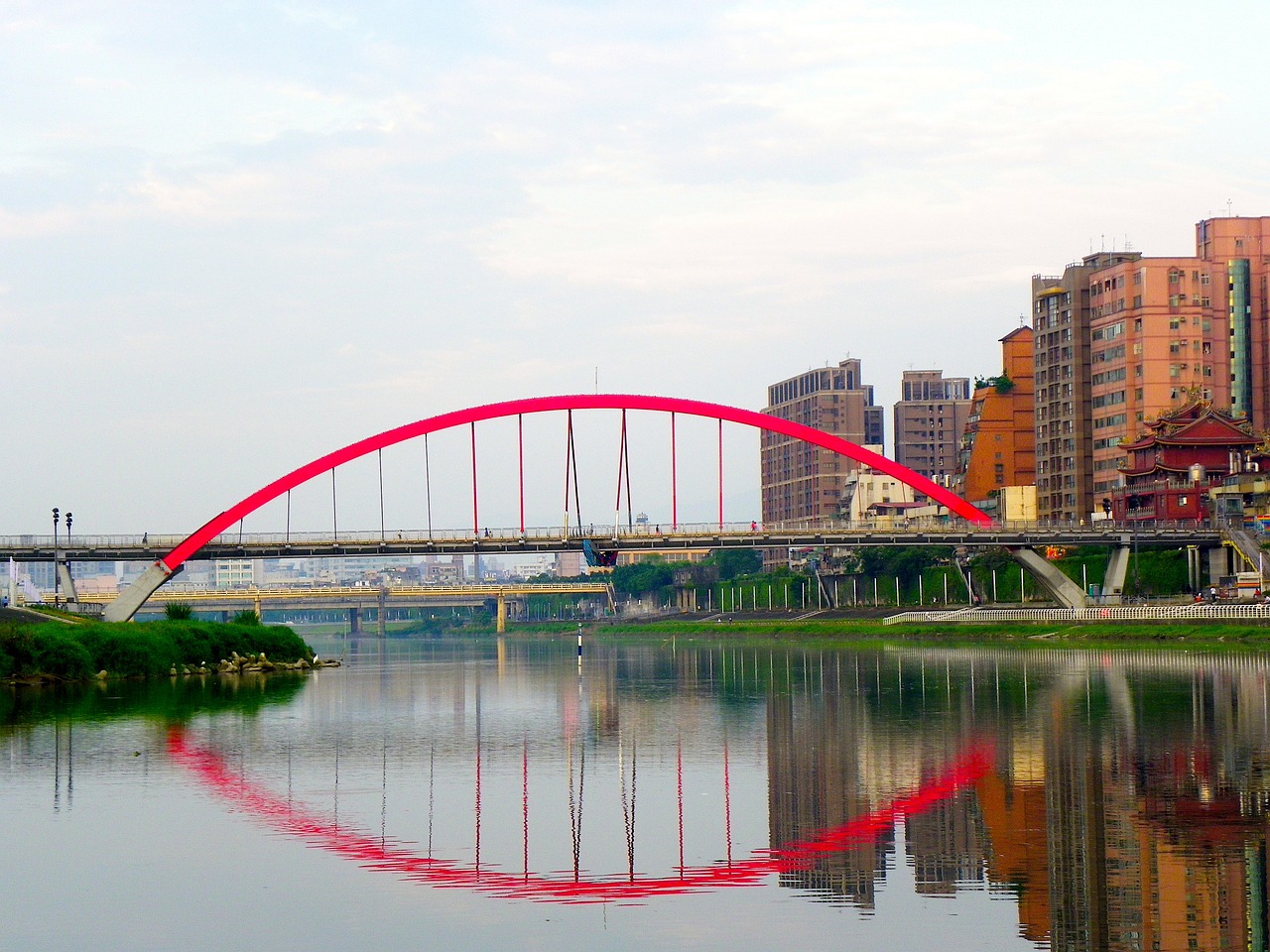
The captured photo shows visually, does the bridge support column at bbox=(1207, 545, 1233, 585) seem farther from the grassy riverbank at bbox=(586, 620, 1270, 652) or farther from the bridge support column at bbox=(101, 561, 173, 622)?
the bridge support column at bbox=(101, 561, 173, 622)

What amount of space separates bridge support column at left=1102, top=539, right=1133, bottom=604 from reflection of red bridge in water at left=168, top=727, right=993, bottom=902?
234 ft

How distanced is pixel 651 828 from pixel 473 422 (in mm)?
69680

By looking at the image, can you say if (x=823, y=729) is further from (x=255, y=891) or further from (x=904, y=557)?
(x=904, y=557)

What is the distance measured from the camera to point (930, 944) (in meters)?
13.6

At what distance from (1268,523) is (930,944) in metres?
81.4

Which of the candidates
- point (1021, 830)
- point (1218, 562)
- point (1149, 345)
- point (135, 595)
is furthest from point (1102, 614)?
point (1021, 830)

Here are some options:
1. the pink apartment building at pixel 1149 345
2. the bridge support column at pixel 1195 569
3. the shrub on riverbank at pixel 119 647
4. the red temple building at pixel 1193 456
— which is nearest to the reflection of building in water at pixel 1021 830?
the shrub on riverbank at pixel 119 647

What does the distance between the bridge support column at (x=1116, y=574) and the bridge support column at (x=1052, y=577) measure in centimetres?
233

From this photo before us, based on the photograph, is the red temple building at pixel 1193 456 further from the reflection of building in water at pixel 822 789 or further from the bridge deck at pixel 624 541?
the reflection of building in water at pixel 822 789

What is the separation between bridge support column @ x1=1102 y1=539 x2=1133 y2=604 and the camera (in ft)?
302

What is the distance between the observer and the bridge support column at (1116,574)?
302 feet

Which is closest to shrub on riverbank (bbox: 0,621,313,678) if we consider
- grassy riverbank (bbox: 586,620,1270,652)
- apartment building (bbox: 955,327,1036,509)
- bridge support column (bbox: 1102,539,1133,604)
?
Result: grassy riverbank (bbox: 586,620,1270,652)

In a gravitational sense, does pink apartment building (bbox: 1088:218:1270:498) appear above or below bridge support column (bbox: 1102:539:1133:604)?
above

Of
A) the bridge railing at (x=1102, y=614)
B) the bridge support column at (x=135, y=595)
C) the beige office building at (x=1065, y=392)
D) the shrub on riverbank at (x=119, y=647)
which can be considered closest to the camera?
the shrub on riverbank at (x=119, y=647)
